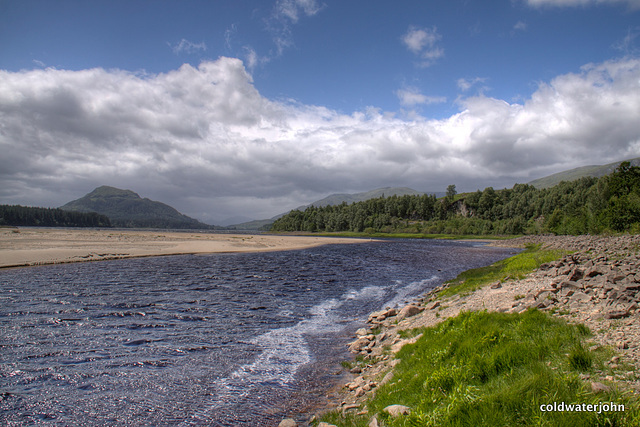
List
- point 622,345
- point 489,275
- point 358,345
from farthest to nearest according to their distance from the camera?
point 489,275 → point 358,345 → point 622,345

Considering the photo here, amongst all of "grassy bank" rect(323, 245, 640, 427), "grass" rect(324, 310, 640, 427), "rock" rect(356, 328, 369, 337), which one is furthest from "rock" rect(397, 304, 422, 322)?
"grassy bank" rect(323, 245, 640, 427)

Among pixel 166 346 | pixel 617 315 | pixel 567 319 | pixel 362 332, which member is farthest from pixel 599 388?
pixel 166 346

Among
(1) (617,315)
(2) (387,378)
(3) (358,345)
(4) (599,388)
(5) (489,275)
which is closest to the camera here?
(4) (599,388)

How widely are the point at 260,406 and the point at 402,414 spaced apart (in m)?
5.76

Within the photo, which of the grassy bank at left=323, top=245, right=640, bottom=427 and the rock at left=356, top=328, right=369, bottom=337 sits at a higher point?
the grassy bank at left=323, top=245, right=640, bottom=427

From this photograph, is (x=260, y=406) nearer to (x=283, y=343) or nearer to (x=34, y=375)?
(x=283, y=343)

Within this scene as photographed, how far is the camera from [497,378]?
8.22 metres

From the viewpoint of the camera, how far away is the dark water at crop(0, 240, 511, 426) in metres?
10.9

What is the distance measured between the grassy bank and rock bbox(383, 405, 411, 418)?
13 centimetres

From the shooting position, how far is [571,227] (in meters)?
114

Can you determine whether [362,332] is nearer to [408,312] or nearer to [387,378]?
[408,312]

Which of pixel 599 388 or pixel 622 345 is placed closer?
pixel 599 388

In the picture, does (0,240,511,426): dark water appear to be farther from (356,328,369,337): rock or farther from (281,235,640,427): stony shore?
(281,235,640,427): stony shore

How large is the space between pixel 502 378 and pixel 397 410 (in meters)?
2.95
